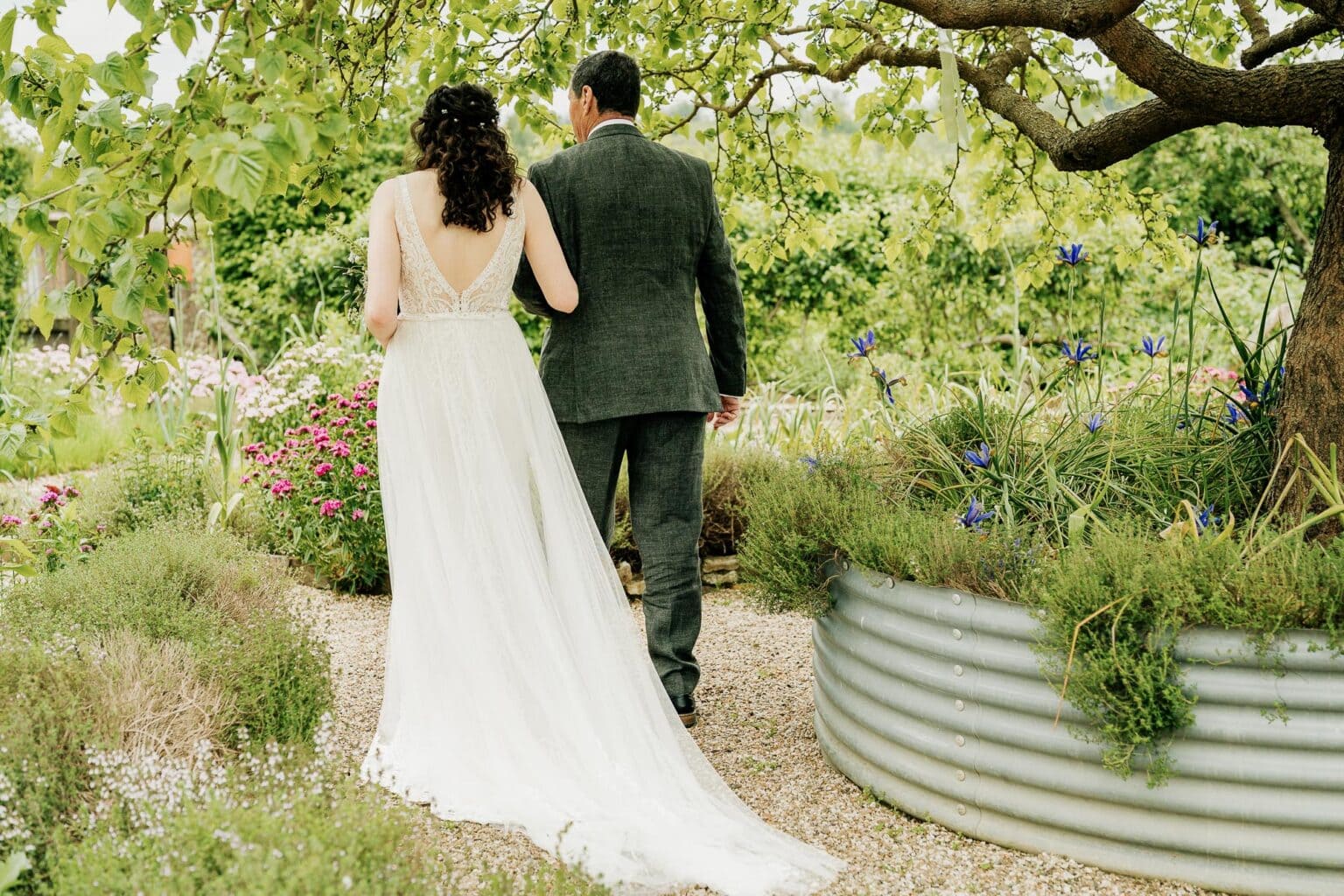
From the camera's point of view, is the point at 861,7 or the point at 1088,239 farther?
the point at 1088,239

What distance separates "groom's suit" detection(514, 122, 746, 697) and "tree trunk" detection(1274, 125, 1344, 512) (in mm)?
1530

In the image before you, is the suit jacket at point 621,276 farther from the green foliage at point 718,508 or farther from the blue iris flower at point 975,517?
the green foliage at point 718,508

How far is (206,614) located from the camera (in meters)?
3.18

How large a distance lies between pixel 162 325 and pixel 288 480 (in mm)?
7246

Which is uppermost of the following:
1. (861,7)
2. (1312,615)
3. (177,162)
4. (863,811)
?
(861,7)

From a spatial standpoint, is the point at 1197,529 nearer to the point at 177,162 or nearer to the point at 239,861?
the point at 239,861

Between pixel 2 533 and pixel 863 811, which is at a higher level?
pixel 2 533

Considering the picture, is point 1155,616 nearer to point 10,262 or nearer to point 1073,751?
point 1073,751

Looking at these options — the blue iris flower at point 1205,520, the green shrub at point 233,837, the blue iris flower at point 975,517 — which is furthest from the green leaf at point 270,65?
the blue iris flower at point 1205,520

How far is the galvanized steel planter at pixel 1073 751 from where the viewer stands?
2.29 m

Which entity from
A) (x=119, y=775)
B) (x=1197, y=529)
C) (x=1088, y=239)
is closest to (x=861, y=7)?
(x=1197, y=529)

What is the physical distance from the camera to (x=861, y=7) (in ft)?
14.6

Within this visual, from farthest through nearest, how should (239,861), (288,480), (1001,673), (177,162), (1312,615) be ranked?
(288,480)
(1001,673)
(1312,615)
(177,162)
(239,861)

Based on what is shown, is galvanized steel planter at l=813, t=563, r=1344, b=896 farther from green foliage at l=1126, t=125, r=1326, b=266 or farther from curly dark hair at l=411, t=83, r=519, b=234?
green foliage at l=1126, t=125, r=1326, b=266
